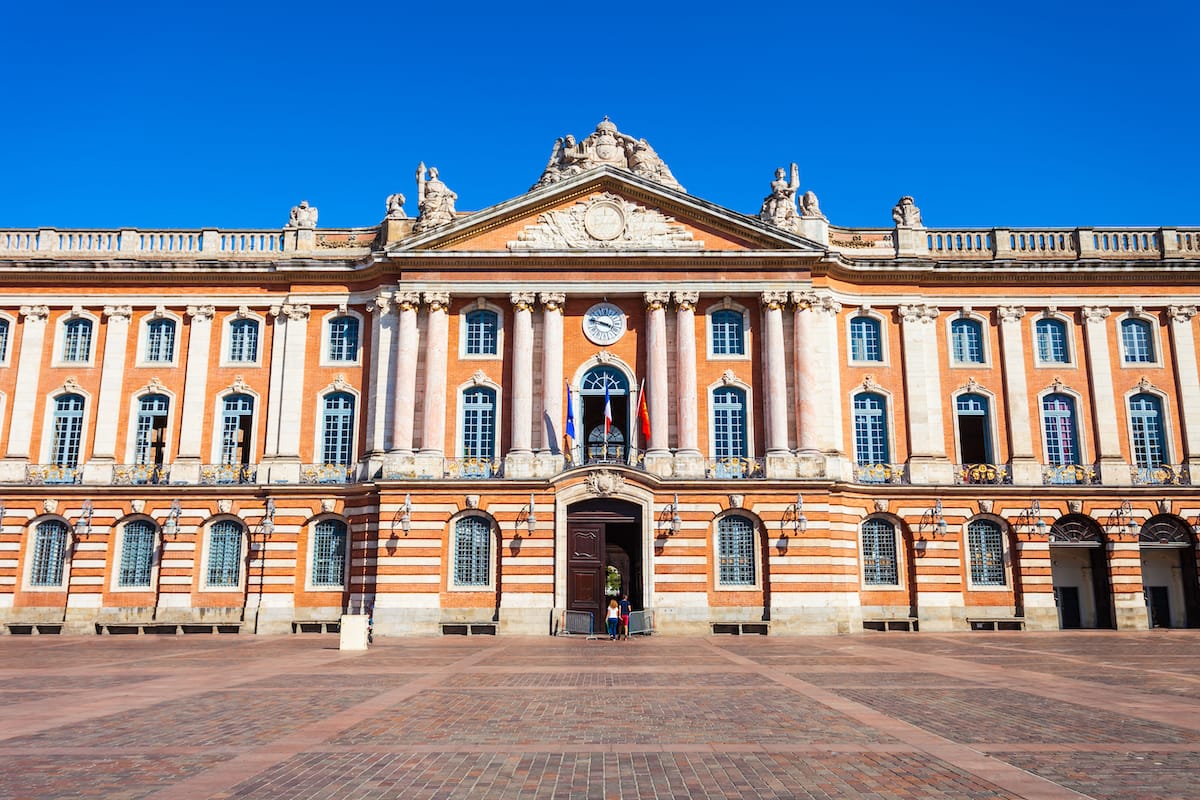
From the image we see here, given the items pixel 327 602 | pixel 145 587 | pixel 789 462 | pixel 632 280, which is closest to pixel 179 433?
pixel 145 587

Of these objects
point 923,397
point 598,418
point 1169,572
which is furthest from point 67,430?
point 1169,572

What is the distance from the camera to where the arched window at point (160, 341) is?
1559 inches

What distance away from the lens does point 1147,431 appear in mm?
38812

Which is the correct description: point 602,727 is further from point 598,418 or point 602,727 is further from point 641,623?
point 598,418

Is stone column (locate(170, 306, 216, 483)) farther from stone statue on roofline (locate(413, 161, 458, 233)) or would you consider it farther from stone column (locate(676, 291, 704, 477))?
stone column (locate(676, 291, 704, 477))

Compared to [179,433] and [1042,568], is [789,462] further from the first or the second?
[179,433]

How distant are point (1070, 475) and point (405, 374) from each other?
1063 inches

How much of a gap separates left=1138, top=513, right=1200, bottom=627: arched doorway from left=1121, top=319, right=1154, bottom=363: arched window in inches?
264

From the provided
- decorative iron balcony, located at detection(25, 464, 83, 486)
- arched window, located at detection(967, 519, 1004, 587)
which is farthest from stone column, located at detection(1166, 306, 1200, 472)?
decorative iron balcony, located at detection(25, 464, 83, 486)

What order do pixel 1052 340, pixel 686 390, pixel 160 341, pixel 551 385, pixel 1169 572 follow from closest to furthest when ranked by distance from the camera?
1. pixel 686 390
2. pixel 551 385
3. pixel 1169 572
4. pixel 1052 340
5. pixel 160 341

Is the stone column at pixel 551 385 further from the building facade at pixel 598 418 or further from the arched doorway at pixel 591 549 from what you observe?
the arched doorway at pixel 591 549

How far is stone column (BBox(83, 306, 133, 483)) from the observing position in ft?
125

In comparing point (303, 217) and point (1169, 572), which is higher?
point (303, 217)

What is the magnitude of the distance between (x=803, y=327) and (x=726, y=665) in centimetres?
1752
